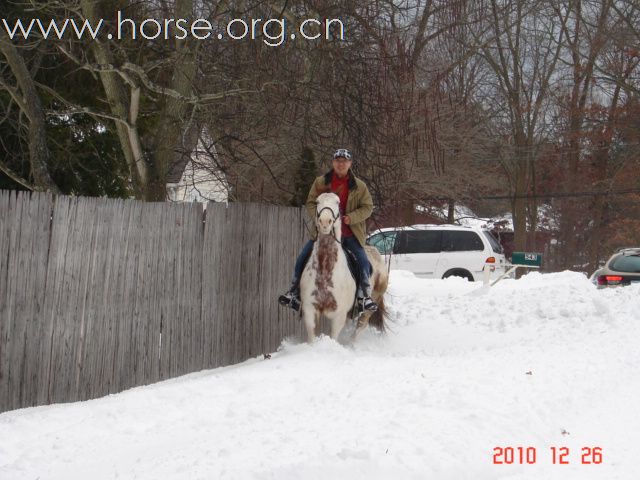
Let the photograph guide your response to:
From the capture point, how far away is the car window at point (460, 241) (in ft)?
82.7

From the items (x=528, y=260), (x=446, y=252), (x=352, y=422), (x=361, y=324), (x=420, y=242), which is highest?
(x=420, y=242)

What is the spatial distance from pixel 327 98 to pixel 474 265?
50.9 feet

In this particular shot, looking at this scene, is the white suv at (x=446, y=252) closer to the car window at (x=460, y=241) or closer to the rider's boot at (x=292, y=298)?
the car window at (x=460, y=241)

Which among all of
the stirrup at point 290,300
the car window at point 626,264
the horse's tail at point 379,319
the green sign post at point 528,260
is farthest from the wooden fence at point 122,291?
the green sign post at point 528,260

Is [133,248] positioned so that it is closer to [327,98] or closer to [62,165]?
[327,98]

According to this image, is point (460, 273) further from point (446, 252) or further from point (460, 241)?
point (460, 241)

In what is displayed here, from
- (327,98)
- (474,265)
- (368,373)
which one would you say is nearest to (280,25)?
(327,98)

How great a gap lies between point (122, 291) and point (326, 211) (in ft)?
8.33

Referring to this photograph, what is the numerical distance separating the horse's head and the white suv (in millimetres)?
15751

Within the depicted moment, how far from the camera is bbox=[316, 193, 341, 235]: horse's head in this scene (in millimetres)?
9047

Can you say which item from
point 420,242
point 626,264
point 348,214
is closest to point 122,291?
point 348,214

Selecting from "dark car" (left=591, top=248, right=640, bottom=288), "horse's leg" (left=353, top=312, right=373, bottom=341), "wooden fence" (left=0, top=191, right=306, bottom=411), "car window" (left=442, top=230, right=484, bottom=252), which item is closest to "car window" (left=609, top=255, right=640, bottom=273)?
"dark car" (left=591, top=248, right=640, bottom=288)

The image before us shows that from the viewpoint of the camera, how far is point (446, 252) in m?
25.4

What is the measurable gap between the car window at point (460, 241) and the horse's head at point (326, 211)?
16573 mm
